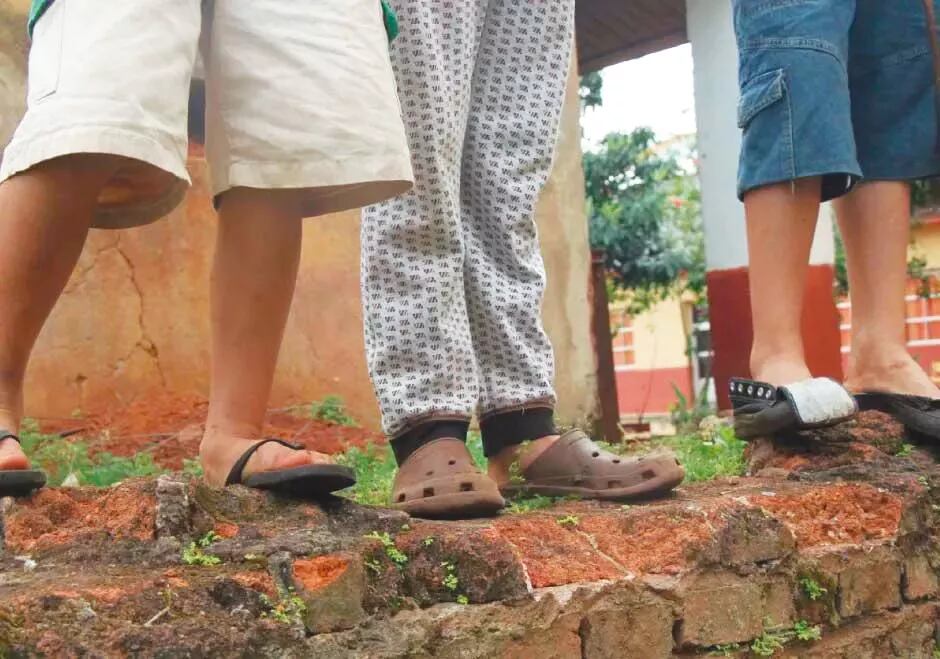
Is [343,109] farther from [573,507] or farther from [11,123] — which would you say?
[11,123]

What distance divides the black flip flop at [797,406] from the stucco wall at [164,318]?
257cm

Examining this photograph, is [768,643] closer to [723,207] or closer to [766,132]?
[766,132]

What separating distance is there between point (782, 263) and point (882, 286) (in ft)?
1.04

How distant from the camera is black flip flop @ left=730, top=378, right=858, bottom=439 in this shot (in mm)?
2256

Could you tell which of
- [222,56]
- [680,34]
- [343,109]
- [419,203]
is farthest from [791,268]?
[680,34]

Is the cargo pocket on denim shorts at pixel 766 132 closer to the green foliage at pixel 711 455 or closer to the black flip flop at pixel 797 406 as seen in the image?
the black flip flop at pixel 797 406

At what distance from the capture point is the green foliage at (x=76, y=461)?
336 centimetres

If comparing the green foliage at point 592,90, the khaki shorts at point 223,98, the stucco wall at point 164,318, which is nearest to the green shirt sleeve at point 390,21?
the khaki shorts at point 223,98

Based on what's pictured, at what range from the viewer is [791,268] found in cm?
240

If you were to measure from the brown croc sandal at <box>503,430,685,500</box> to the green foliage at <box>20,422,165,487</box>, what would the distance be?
170 cm

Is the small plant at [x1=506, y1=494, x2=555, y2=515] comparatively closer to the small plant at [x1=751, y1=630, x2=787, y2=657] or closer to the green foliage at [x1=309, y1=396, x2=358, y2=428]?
the small plant at [x1=751, y1=630, x2=787, y2=657]

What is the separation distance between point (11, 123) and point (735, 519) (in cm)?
326

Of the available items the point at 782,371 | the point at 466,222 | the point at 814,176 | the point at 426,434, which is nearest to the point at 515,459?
the point at 426,434

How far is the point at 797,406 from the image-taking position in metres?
2.25
